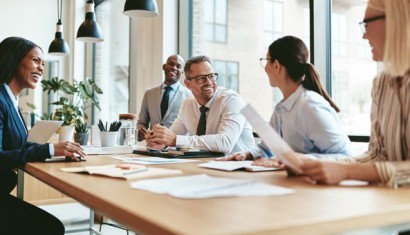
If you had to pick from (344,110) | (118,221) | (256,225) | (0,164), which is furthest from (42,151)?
(344,110)

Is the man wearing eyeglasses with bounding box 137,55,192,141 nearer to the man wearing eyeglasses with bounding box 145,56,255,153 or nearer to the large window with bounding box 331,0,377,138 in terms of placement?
the man wearing eyeglasses with bounding box 145,56,255,153

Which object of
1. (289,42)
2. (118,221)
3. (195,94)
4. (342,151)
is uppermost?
(289,42)

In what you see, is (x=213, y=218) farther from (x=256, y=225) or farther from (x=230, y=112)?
(x=230, y=112)

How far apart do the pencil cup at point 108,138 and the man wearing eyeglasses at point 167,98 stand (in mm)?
1193

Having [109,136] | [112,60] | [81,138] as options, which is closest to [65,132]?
[81,138]

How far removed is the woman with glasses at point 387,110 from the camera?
1.12 m

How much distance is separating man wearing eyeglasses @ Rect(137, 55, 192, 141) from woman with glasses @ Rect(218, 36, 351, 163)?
182cm

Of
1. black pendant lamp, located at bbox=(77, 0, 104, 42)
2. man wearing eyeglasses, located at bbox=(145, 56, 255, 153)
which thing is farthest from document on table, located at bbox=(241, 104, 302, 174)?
black pendant lamp, located at bbox=(77, 0, 104, 42)

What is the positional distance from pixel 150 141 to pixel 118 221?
58.7 inches

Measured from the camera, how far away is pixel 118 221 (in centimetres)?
85

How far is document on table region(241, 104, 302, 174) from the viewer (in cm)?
118

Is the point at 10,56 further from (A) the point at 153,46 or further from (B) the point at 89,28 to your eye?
(A) the point at 153,46

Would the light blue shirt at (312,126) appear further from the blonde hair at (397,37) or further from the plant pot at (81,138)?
the plant pot at (81,138)

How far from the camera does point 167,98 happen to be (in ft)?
12.4
